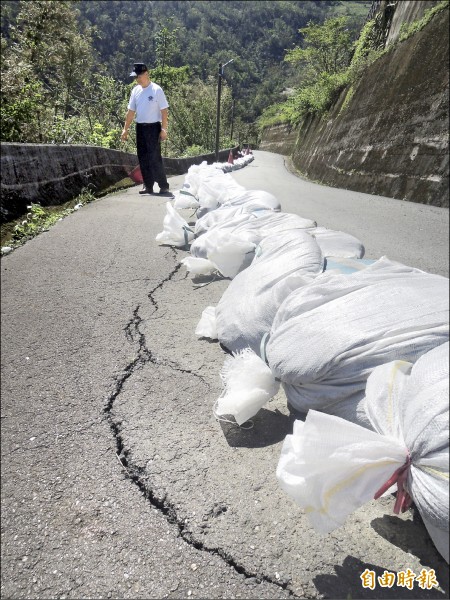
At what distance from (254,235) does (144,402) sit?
1050 millimetres

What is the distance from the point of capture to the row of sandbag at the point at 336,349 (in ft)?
2.50

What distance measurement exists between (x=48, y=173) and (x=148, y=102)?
67.1 inches

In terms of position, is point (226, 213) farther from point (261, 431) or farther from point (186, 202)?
point (261, 431)

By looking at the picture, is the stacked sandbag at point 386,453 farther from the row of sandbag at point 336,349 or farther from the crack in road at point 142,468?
the crack in road at point 142,468

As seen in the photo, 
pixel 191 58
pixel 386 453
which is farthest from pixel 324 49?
pixel 386 453

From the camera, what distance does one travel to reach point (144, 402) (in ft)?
5.07

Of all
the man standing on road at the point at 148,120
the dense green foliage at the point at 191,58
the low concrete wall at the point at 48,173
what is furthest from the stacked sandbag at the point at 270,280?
the man standing on road at the point at 148,120

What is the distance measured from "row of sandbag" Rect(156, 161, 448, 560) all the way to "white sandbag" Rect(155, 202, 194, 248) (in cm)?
154

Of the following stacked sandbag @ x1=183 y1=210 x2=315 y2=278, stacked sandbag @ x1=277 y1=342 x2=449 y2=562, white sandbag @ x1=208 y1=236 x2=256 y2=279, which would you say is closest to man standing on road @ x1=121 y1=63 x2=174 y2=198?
stacked sandbag @ x1=183 y1=210 x2=315 y2=278

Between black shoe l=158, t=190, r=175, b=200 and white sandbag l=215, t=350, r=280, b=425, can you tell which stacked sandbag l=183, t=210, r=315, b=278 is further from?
black shoe l=158, t=190, r=175, b=200

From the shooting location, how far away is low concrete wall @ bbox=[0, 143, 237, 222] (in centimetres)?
344

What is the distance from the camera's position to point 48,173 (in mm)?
4148

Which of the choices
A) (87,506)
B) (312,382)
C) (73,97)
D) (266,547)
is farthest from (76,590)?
(73,97)

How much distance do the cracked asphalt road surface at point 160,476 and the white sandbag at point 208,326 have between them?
0.17 ft
